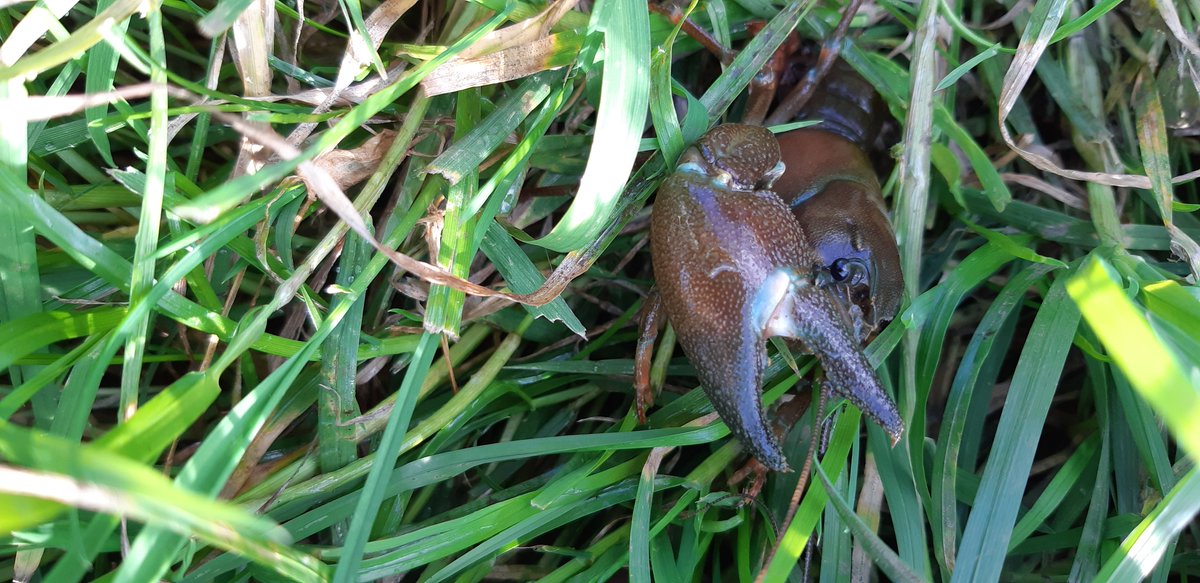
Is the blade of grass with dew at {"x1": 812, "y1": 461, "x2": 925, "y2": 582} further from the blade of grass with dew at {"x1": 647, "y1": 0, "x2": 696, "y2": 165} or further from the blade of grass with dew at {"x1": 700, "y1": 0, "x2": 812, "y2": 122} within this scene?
the blade of grass with dew at {"x1": 700, "y1": 0, "x2": 812, "y2": 122}

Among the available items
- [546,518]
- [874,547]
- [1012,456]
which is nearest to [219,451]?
[546,518]

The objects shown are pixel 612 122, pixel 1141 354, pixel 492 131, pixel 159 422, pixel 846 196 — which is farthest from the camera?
pixel 846 196

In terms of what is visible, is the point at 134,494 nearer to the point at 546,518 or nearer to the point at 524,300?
the point at 524,300

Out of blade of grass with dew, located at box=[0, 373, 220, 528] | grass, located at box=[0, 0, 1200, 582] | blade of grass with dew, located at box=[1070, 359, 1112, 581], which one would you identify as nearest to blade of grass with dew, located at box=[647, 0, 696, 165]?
grass, located at box=[0, 0, 1200, 582]

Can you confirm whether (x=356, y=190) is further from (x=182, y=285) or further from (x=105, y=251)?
(x=105, y=251)

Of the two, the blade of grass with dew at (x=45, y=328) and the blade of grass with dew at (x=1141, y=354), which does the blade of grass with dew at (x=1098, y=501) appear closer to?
the blade of grass with dew at (x=1141, y=354)

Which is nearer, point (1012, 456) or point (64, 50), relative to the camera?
point (64, 50)
